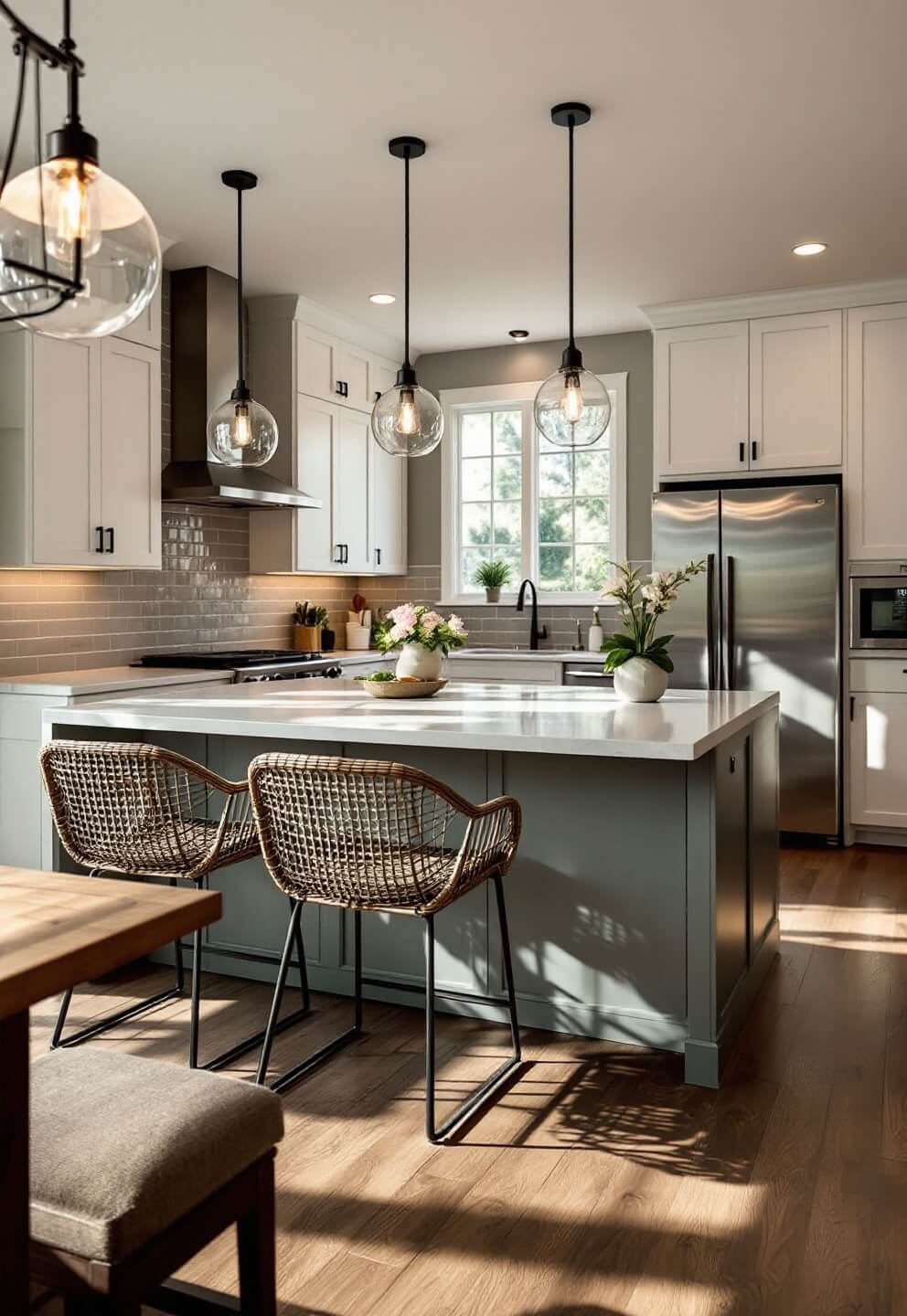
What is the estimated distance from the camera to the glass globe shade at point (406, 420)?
3.46 metres

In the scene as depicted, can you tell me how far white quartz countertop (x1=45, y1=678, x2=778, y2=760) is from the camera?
2.59m

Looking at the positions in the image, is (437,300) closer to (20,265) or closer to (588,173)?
(588,173)

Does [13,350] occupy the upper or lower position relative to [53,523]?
upper

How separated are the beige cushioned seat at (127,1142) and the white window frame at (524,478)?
4.95m

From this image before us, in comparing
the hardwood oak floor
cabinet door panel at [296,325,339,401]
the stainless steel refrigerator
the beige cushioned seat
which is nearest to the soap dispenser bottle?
the stainless steel refrigerator

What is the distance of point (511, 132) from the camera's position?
358 centimetres

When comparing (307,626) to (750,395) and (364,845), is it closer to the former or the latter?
(750,395)

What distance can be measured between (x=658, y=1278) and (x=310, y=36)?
3.12 metres

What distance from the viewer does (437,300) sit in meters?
5.54

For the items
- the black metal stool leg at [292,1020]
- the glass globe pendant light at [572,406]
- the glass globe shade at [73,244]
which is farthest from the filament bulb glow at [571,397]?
the glass globe shade at [73,244]

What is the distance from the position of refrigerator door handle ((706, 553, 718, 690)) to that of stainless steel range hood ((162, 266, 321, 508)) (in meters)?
2.28

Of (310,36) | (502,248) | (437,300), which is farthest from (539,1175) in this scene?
(437,300)

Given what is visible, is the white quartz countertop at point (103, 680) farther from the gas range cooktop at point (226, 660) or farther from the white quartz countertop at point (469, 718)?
the white quartz countertop at point (469, 718)

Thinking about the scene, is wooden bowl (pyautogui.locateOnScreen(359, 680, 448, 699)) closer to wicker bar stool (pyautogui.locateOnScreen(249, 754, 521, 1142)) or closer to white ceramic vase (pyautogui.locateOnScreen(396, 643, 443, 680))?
white ceramic vase (pyautogui.locateOnScreen(396, 643, 443, 680))
